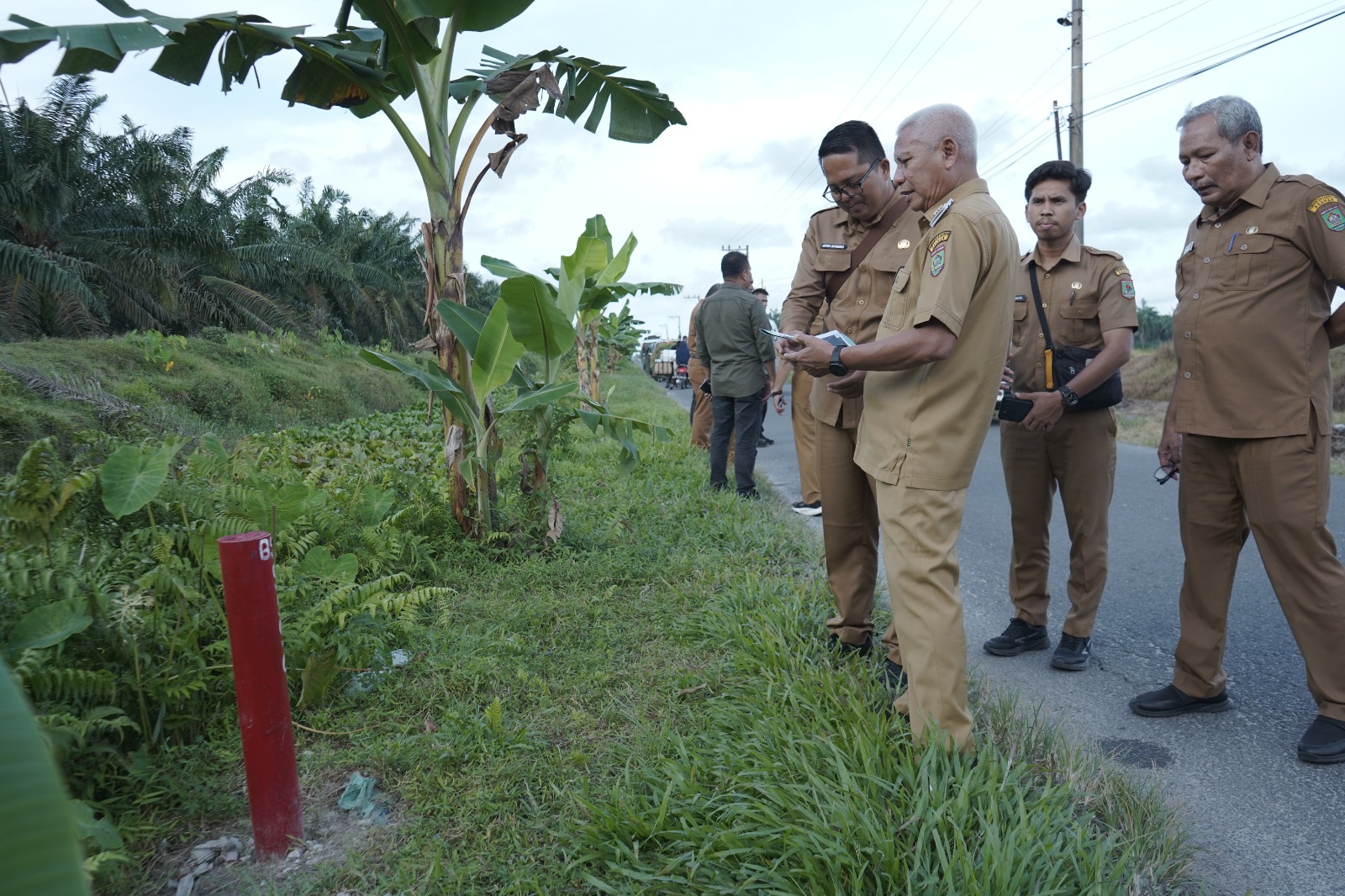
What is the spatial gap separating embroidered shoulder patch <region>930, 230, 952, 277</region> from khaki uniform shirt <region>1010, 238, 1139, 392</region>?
52.3 inches

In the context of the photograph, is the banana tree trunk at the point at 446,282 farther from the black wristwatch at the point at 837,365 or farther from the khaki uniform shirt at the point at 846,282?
the black wristwatch at the point at 837,365

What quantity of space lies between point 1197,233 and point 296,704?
3758 mm

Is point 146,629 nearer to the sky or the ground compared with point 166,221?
nearer to the ground

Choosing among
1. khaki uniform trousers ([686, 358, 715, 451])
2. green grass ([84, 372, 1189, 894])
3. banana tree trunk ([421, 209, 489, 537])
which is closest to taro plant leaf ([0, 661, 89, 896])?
green grass ([84, 372, 1189, 894])

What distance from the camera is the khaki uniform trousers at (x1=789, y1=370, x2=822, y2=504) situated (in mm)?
7066

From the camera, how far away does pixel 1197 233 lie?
325 cm

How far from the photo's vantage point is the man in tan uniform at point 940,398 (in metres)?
2.49

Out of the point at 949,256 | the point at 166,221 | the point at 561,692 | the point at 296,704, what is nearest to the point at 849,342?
the point at 949,256

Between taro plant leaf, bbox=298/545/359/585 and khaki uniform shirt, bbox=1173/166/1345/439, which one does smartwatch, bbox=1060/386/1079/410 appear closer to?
khaki uniform shirt, bbox=1173/166/1345/439

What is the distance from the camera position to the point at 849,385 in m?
3.19

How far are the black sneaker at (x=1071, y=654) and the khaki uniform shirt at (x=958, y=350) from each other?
1488 millimetres

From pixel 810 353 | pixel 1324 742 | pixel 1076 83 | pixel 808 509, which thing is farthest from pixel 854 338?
pixel 1076 83

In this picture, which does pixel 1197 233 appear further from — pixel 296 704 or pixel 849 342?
pixel 296 704

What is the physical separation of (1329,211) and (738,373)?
179 inches
